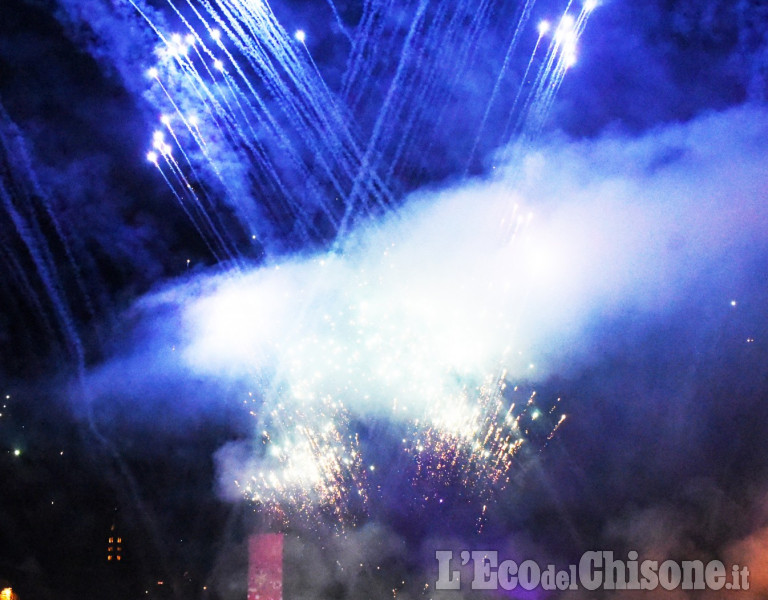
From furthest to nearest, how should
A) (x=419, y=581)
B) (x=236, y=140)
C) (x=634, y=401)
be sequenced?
(x=419, y=581)
(x=634, y=401)
(x=236, y=140)

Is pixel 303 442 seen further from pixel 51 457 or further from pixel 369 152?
pixel 369 152

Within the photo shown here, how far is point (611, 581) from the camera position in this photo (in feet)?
39.4

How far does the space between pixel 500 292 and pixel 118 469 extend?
35.1 feet

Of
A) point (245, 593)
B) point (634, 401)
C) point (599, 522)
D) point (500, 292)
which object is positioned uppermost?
point (500, 292)

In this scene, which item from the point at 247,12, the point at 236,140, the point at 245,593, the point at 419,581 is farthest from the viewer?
the point at 245,593

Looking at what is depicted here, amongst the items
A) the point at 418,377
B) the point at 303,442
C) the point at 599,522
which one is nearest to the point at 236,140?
the point at 418,377

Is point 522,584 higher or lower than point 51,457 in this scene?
lower

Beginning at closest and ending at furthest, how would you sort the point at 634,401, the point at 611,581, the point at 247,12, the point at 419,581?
the point at 247,12 < the point at 611,581 < the point at 634,401 < the point at 419,581

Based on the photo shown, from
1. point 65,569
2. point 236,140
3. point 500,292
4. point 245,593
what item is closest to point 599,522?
point 500,292

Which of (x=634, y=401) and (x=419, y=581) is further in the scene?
(x=419, y=581)

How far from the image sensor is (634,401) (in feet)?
42.4

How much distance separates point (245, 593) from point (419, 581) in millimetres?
4497

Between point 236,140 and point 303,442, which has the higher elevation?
point 236,140

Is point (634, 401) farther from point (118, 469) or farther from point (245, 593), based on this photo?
point (118, 469)
